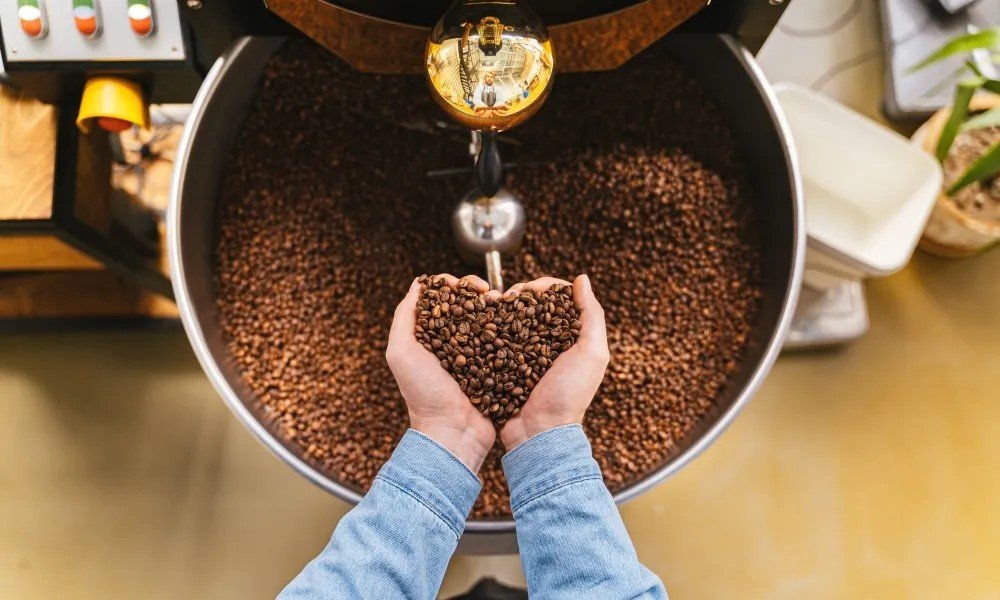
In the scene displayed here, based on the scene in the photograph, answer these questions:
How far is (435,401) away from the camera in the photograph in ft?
2.64

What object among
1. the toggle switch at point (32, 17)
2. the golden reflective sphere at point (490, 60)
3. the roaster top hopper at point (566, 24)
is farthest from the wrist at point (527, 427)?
the toggle switch at point (32, 17)

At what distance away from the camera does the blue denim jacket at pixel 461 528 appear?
705 mm

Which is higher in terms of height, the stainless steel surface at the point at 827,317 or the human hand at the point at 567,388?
the human hand at the point at 567,388

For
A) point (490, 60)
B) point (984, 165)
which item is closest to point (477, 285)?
point (490, 60)

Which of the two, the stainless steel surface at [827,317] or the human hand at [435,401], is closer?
the human hand at [435,401]

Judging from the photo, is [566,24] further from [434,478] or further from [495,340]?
[434,478]

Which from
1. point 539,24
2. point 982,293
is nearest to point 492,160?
point 539,24

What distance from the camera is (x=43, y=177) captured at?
0.92m

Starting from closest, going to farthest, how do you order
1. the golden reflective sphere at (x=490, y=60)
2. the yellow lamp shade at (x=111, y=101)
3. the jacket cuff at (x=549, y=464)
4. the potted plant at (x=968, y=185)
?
the golden reflective sphere at (x=490, y=60)
the jacket cuff at (x=549, y=464)
the yellow lamp shade at (x=111, y=101)
the potted plant at (x=968, y=185)

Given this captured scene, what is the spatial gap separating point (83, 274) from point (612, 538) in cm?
95

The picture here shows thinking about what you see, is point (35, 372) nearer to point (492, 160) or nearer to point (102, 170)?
point (102, 170)

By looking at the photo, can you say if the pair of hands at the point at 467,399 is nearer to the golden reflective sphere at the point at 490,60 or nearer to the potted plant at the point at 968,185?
the golden reflective sphere at the point at 490,60

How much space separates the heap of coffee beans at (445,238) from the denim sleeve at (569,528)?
24 cm

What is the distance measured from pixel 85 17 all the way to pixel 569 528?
759 mm
